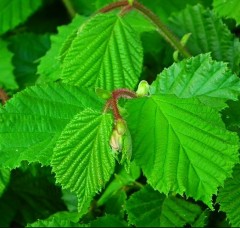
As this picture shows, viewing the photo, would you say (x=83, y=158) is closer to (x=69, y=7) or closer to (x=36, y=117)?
(x=36, y=117)

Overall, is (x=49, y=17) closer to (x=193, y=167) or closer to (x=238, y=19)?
(x=238, y=19)

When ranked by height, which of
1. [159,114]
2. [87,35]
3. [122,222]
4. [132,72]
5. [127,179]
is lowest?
[122,222]

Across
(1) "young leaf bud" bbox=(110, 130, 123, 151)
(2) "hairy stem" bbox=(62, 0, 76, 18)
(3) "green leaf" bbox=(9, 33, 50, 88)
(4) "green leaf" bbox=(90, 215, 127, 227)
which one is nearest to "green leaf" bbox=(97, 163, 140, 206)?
(4) "green leaf" bbox=(90, 215, 127, 227)

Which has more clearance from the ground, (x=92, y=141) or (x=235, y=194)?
(x=92, y=141)

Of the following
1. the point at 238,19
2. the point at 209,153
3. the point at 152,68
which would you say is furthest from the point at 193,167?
the point at 152,68

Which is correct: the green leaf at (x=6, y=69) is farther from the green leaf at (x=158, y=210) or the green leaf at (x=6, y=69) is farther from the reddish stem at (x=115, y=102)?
the reddish stem at (x=115, y=102)

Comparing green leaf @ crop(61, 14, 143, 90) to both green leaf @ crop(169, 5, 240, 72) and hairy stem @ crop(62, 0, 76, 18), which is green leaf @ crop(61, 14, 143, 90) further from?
hairy stem @ crop(62, 0, 76, 18)

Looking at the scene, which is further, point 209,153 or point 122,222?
point 122,222

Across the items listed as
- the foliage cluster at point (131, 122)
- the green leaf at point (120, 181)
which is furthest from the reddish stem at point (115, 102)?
the green leaf at point (120, 181)
